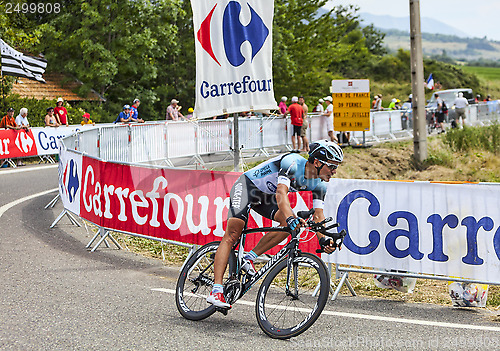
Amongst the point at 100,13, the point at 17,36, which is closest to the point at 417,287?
the point at 17,36

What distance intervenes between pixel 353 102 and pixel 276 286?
1867 centimetres

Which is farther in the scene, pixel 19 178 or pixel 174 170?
pixel 19 178

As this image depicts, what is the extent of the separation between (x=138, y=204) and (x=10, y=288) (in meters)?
2.47

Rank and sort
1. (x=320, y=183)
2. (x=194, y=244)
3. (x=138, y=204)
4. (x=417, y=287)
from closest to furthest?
(x=320, y=183) < (x=417, y=287) < (x=194, y=244) < (x=138, y=204)

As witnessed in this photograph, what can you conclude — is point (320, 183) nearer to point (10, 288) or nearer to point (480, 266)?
point (480, 266)

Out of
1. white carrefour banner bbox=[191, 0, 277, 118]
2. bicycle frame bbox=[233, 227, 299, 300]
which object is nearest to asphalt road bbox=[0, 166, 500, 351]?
bicycle frame bbox=[233, 227, 299, 300]

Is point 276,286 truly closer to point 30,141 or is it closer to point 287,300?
point 287,300

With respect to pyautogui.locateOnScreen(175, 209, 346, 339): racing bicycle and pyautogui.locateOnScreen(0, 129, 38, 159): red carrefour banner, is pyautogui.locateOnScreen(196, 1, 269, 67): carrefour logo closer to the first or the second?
pyautogui.locateOnScreen(175, 209, 346, 339): racing bicycle

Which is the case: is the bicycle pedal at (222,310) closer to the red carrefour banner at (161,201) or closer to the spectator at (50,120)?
the red carrefour banner at (161,201)

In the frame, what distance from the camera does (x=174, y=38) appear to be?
124 ft

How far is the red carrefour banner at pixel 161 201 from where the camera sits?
8.62 meters

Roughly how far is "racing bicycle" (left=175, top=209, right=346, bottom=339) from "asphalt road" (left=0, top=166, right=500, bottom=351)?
0.16 metres

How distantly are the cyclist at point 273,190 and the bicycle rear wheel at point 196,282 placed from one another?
27 cm

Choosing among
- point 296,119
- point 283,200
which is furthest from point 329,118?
point 283,200
